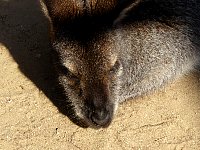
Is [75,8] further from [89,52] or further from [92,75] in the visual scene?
[92,75]

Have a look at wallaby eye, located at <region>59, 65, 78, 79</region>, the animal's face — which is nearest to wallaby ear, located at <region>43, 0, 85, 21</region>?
the animal's face

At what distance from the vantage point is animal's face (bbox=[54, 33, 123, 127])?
147 inches

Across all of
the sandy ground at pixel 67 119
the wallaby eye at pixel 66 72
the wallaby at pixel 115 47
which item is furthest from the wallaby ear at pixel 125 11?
the sandy ground at pixel 67 119

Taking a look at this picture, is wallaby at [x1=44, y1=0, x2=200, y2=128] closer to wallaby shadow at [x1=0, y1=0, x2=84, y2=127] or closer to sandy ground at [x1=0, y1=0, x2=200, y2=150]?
sandy ground at [x1=0, y1=0, x2=200, y2=150]

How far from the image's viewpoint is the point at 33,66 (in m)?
4.74

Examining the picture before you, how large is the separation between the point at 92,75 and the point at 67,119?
25.2 inches

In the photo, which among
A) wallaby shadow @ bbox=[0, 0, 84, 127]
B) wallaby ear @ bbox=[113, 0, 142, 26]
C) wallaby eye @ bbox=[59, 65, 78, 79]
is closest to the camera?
wallaby ear @ bbox=[113, 0, 142, 26]

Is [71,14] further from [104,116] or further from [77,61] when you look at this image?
[104,116]

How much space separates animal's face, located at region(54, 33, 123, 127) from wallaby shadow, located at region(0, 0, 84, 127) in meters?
0.38

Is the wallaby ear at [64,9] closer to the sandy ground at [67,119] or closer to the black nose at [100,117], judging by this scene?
the black nose at [100,117]

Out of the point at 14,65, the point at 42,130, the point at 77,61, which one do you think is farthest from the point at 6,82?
the point at 77,61

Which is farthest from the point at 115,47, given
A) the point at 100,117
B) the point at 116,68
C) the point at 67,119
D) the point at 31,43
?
the point at 31,43

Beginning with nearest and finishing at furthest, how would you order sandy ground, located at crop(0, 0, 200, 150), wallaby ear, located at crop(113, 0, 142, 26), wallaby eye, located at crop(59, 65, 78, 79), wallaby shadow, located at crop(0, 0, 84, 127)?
wallaby ear, located at crop(113, 0, 142, 26) < wallaby eye, located at crop(59, 65, 78, 79) < sandy ground, located at crop(0, 0, 200, 150) < wallaby shadow, located at crop(0, 0, 84, 127)

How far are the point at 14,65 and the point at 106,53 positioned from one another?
4.13 feet
